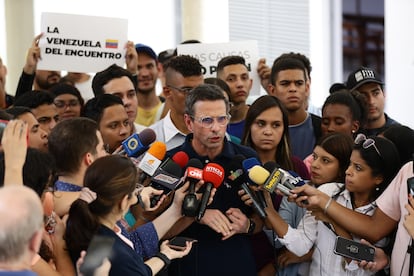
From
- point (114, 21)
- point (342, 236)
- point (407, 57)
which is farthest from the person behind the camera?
point (407, 57)

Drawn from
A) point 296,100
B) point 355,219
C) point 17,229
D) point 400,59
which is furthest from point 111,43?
point 400,59

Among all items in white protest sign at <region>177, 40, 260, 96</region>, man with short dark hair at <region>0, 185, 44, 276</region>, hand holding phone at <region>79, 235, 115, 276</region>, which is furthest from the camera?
white protest sign at <region>177, 40, 260, 96</region>

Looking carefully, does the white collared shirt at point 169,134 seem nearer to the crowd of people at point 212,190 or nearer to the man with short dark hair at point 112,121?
the crowd of people at point 212,190

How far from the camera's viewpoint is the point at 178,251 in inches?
141

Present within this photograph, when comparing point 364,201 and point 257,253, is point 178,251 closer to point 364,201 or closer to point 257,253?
point 257,253

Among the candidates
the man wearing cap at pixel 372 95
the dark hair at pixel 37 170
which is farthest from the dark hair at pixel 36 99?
the man wearing cap at pixel 372 95

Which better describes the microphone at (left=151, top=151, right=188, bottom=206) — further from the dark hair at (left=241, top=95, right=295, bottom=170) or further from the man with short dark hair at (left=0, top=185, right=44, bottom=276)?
the man with short dark hair at (left=0, top=185, right=44, bottom=276)

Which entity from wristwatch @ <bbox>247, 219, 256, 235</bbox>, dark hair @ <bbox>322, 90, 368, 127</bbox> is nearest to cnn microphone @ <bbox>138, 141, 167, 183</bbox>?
wristwatch @ <bbox>247, 219, 256, 235</bbox>

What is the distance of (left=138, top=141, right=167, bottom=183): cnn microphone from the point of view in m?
3.82

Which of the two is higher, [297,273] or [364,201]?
[364,201]

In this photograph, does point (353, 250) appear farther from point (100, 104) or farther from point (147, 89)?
point (147, 89)

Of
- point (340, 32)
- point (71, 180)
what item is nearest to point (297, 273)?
point (71, 180)

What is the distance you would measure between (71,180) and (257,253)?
3.62ft

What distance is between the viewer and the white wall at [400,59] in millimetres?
9562
